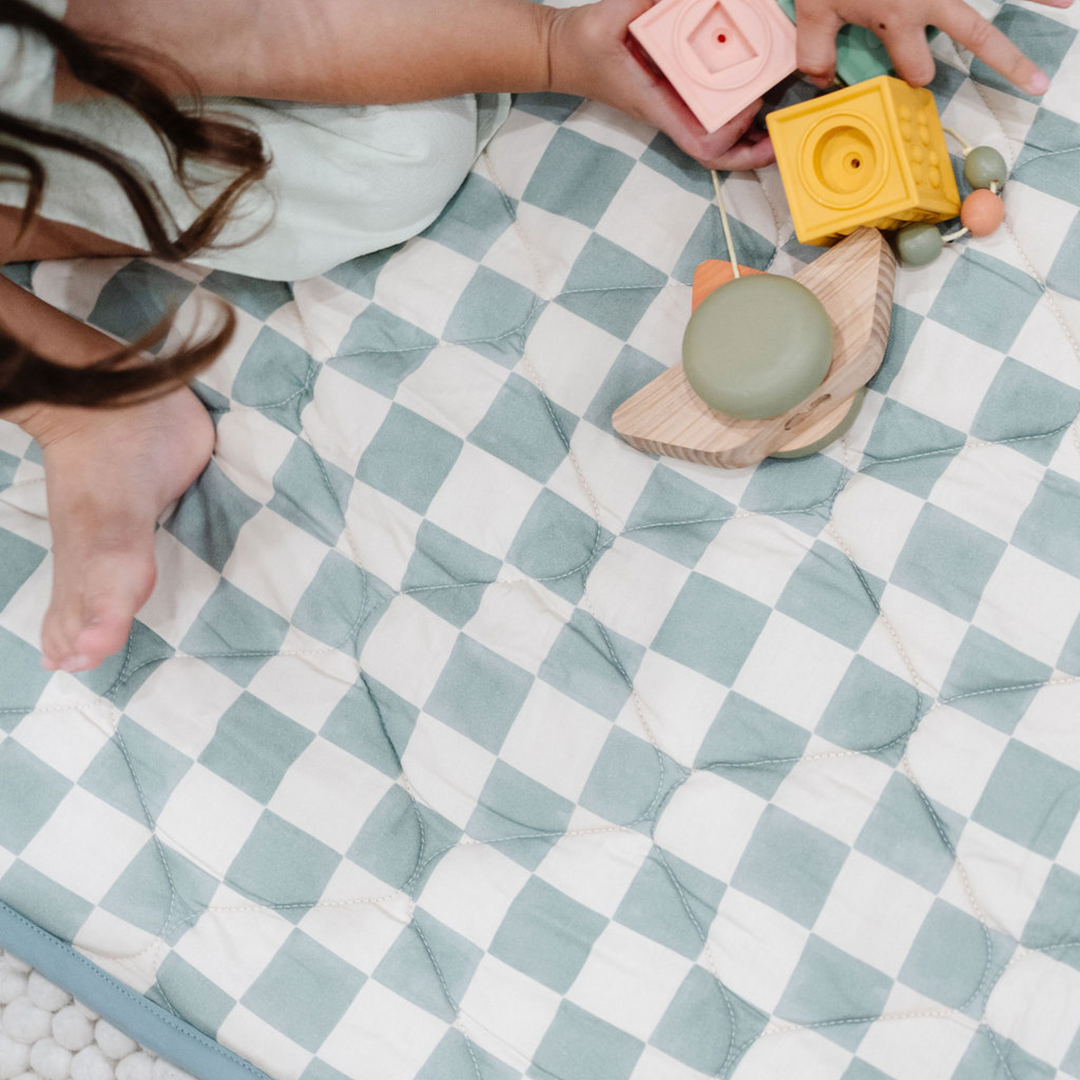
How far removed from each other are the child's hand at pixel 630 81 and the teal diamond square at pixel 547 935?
1.48 ft

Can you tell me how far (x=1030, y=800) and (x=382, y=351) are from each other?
47 cm

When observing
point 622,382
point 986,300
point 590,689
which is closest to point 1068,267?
point 986,300

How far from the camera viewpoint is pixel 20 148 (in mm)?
544

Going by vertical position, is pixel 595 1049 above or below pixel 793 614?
below

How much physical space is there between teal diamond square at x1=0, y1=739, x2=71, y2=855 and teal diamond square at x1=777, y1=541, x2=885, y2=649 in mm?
460

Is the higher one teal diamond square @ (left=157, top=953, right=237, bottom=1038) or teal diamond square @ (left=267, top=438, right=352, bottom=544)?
teal diamond square @ (left=267, top=438, right=352, bottom=544)

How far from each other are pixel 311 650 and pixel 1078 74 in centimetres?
59

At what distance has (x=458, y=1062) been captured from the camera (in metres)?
0.55

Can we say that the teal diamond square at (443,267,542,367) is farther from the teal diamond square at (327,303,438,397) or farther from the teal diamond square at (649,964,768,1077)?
the teal diamond square at (649,964,768,1077)

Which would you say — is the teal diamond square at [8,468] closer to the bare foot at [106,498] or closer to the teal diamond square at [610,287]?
the bare foot at [106,498]

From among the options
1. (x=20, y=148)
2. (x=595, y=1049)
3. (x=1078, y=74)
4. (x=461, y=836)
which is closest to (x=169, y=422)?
(x=20, y=148)

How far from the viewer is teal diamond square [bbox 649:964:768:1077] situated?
0.54 m

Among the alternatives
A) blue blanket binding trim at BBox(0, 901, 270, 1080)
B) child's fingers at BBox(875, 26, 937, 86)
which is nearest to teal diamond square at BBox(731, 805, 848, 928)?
blue blanket binding trim at BBox(0, 901, 270, 1080)

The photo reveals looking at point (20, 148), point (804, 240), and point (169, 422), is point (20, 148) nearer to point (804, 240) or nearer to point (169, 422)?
point (169, 422)
